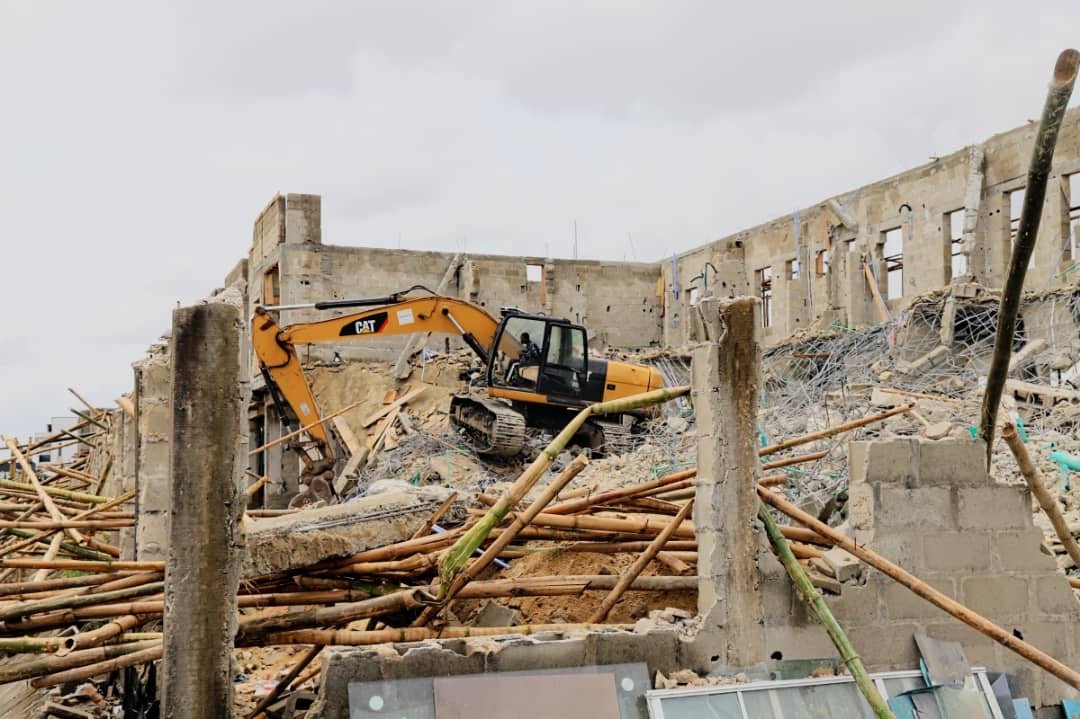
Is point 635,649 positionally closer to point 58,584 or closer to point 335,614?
point 335,614

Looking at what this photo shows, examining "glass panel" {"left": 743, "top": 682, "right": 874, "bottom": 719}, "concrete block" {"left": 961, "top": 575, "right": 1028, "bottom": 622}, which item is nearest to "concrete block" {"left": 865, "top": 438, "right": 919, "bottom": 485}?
"concrete block" {"left": 961, "top": 575, "right": 1028, "bottom": 622}

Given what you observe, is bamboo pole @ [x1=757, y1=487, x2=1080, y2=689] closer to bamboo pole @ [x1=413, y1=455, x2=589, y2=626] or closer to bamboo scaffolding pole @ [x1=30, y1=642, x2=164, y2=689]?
bamboo pole @ [x1=413, y1=455, x2=589, y2=626]

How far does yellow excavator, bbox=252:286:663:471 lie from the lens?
16594 mm

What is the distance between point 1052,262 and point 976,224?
1653 millimetres

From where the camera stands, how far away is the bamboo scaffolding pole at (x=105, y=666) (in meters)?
5.59

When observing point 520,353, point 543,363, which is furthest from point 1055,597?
point 520,353

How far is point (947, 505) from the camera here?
6434 mm

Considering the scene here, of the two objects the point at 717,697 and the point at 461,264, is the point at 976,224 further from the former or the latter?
the point at 717,697

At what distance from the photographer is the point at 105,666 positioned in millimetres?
5684

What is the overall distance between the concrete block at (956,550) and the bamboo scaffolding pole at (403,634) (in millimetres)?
1786

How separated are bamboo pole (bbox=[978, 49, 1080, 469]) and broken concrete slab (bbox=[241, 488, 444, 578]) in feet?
11.7

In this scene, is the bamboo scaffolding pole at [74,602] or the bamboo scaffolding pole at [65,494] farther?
the bamboo scaffolding pole at [65,494]

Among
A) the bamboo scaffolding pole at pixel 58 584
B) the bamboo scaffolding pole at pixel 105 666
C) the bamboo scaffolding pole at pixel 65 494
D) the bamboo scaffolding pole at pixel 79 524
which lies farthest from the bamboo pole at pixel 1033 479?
the bamboo scaffolding pole at pixel 65 494

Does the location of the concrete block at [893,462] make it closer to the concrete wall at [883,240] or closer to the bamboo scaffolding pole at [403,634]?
the bamboo scaffolding pole at [403,634]
